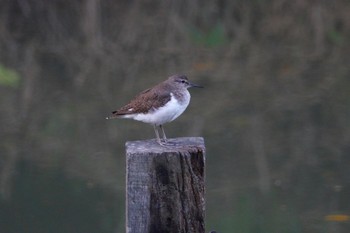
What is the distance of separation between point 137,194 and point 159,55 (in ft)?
28.6

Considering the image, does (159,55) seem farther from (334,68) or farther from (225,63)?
(334,68)

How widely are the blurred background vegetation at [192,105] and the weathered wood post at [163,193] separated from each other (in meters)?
3.37

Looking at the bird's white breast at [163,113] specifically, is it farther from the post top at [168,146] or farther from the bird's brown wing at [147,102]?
the post top at [168,146]

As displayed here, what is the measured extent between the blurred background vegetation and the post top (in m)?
3.09

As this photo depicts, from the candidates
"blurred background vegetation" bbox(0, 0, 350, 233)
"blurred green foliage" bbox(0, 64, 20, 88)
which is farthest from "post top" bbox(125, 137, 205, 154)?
"blurred green foliage" bbox(0, 64, 20, 88)

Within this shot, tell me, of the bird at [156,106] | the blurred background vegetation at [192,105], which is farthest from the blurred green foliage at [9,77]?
the bird at [156,106]

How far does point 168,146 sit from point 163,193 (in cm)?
25

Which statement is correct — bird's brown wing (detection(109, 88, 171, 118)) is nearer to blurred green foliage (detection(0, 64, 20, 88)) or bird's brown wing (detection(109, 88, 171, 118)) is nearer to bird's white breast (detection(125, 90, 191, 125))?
bird's white breast (detection(125, 90, 191, 125))

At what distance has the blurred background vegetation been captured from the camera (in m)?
7.30

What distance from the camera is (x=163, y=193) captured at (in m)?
3.26

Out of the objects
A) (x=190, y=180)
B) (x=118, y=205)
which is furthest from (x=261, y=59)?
(x=190, y=180)

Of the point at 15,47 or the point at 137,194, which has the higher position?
the point at 15,47

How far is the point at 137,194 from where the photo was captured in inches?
128

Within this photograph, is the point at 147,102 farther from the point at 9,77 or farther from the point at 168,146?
the point at 9,77
